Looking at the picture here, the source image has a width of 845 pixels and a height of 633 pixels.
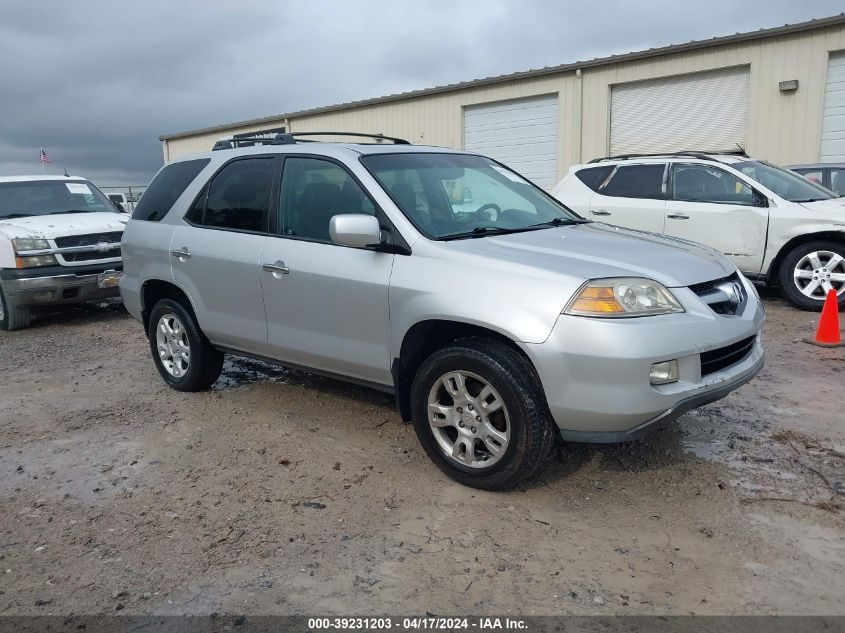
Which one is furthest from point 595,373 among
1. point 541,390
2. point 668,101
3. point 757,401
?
point 668,101

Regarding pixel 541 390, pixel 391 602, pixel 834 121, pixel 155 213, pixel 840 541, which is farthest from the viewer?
pixel 834 121

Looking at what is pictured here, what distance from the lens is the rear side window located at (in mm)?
5383

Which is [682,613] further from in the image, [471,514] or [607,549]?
[471,514]

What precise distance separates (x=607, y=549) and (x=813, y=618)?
812 millimetres

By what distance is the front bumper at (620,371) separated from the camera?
10.4ft

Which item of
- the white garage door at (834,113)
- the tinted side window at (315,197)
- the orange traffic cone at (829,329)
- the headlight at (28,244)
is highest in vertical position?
the white garage door at (834,113)

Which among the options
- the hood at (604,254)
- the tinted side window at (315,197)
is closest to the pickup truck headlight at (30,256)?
the tinted side window at (315,197)

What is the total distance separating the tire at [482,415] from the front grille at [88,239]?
6.40m

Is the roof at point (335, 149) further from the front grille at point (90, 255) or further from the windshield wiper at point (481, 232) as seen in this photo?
the front grille at point (90, 255)

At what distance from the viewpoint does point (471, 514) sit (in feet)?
11.4

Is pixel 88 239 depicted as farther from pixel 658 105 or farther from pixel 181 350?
pixel 658 105

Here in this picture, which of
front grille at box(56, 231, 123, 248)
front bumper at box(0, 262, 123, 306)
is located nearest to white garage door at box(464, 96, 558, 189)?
front grille at box(56, 231, 123, 248)

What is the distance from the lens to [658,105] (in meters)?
15.8

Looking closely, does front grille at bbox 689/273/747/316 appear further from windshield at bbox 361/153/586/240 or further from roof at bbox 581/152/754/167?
roof at bbox 581/152/754/167
